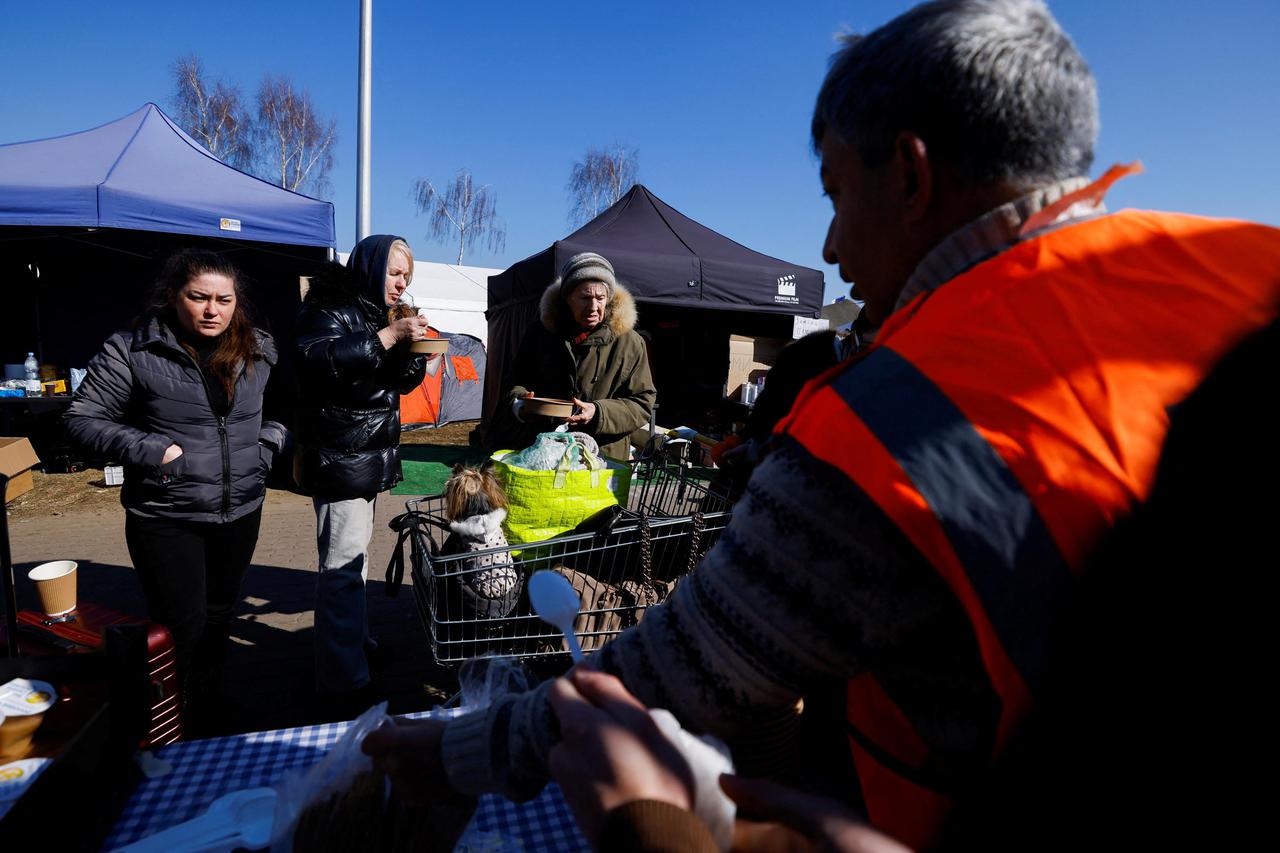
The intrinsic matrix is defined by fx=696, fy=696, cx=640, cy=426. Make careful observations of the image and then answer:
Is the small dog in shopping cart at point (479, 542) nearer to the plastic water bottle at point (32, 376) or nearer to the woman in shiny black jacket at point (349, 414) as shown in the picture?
the woman in shiny black jacket at point (349, 414)

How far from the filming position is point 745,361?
493 inches

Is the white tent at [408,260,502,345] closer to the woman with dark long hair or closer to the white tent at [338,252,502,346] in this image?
the white tent at [338,252,502,346]

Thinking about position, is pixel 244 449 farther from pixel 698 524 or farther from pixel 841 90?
pixel 841 90

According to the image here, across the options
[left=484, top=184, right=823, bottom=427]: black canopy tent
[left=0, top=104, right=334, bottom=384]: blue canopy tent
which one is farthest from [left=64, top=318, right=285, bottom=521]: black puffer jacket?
[left=484, top=184, right=823, bottom=427]: black canopy tent

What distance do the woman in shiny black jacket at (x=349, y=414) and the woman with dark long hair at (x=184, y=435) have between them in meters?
0.32

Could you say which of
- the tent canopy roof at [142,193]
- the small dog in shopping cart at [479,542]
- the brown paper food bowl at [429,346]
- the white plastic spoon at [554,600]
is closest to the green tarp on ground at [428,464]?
the tent canopy roof at [142,193]

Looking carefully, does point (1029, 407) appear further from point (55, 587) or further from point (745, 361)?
point (745, 361)

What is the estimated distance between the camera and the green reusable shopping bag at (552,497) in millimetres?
2674

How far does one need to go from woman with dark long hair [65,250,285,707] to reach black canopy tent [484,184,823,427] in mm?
5320

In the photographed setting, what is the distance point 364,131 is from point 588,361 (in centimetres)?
852

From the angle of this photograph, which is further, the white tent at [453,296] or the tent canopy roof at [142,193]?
the white tent at [453,296]

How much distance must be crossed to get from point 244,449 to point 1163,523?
366cm

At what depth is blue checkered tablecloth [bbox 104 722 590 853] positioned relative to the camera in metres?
1.39

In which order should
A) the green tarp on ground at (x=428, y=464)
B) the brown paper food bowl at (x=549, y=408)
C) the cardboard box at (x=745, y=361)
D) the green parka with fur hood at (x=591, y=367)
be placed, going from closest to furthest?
the brown paper food bowl at (x=549, y=408) < the green parka with fur hood at (x=591, y=367) < the green tarp on ground at (x=428, y=464) < the cardboard box at (x=745, y=361)
